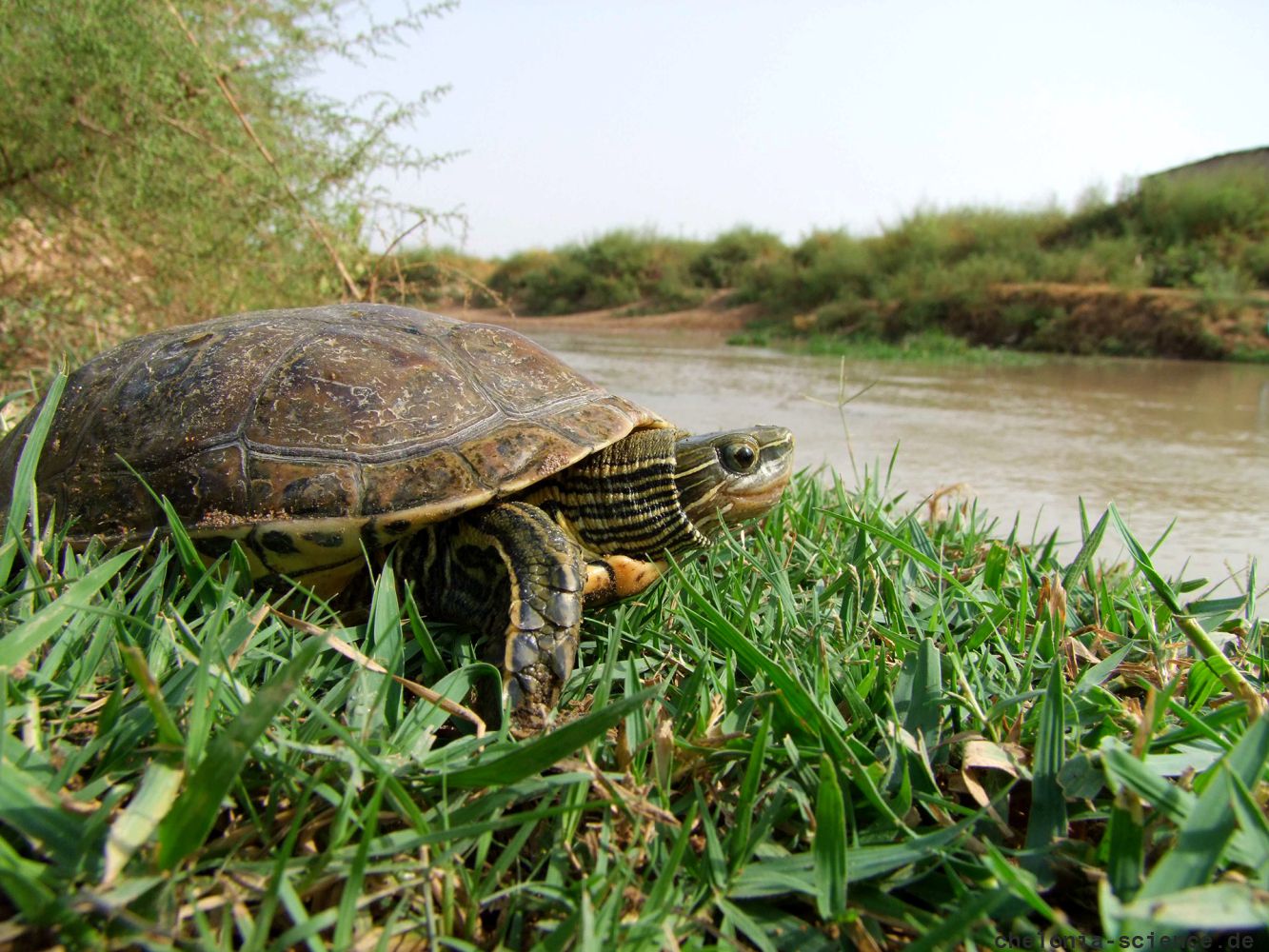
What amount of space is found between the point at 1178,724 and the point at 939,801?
1.59 feet

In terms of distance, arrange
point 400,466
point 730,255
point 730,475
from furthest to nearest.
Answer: point 730,255, point 730,475, point 400,466

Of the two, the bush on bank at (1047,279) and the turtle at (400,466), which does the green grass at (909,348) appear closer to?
the bush on bank at (1047,279)

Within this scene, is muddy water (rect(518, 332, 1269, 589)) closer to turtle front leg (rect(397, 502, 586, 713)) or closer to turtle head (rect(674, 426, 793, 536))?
turtle head (rect(674, 426, 793, 536))

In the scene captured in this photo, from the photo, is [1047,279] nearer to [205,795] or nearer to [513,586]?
[513,586]

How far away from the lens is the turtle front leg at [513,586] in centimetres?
118

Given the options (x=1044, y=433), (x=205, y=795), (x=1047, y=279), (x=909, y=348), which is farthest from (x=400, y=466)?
(x=1047, y=279)

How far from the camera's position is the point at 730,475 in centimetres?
169

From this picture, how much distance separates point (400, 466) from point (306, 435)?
21 cm

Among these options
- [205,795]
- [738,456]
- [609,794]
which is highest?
[738,456]

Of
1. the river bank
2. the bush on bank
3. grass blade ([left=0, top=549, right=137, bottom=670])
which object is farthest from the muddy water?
the bush on bank

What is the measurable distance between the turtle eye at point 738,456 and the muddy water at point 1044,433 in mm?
416

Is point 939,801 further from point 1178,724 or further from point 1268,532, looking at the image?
point 1268,532

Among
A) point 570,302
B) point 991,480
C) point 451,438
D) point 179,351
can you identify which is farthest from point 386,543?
point 570,302

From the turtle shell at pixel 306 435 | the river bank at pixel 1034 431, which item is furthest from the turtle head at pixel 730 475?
the river bank at pixel 1034 431
